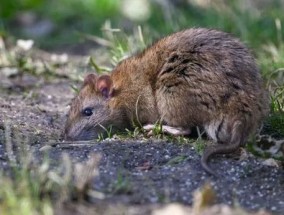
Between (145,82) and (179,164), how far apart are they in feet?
4.61

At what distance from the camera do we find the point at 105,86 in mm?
7203

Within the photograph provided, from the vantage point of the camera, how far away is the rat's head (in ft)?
23.2

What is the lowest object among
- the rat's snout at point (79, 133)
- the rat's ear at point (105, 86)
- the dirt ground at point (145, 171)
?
the dirt ground at point (145, 171)

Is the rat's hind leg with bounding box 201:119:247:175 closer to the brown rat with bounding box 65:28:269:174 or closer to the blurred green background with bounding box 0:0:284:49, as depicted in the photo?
the brown rat with bounding box 65:28:269:174

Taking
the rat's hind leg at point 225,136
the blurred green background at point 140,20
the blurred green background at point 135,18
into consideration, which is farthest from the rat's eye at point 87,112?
the blurred green background at point 135,18

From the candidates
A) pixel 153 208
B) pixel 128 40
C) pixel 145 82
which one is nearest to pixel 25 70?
pixel 128 40

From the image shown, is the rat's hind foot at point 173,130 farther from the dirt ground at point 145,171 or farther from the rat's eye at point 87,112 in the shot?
the rat's eye at point 87,112

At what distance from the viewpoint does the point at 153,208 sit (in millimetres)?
4719

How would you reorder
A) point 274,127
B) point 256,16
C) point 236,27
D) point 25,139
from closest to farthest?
1. point 25,139
2. point 274,127
3. point 236,27
4. point 256,16

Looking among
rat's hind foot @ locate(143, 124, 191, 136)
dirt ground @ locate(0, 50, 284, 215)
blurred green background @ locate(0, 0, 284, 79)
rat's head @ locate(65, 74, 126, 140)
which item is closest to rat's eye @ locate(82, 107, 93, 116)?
rat's head @ locate(65, 74, 126, 140)

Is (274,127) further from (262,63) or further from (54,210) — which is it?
(54,210)

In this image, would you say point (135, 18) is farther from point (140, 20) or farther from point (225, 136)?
point (225, 136)

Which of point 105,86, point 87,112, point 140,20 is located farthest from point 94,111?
point 140,20

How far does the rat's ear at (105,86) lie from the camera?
7.16 meters
